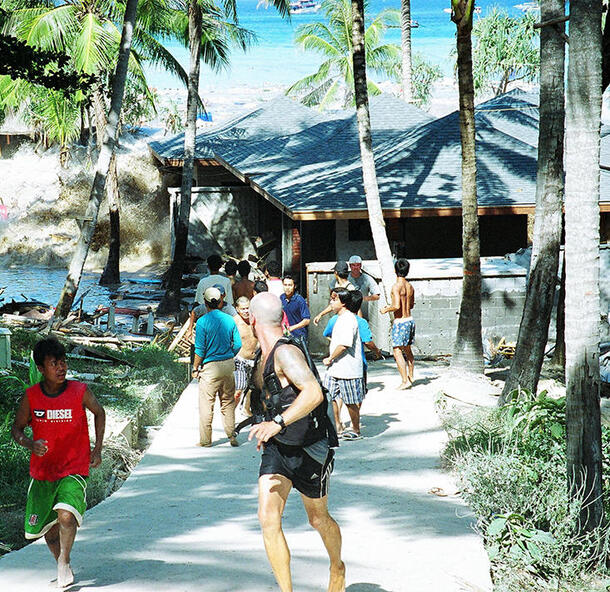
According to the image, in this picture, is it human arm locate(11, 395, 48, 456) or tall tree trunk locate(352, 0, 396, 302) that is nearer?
human arm locate(11, 395, 48, 456)

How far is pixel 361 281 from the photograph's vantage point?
14.3m

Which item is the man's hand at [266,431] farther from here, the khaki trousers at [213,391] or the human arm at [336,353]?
the khaki trousers at [213,391]

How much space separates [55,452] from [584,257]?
11.8 ft

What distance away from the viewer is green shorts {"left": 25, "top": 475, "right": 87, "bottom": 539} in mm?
5199

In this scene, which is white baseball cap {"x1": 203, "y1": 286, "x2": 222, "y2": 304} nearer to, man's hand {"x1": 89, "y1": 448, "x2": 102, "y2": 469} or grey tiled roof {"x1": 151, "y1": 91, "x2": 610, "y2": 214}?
→ man's hand {"x1": 89, "y1": 448, "x2": 102, "y2": 469}

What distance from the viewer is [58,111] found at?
910 inches

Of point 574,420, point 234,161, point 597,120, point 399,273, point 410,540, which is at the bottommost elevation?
point 410,540

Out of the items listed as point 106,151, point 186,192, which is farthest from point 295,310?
point 186,192

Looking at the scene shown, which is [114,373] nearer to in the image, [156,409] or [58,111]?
[156,409]

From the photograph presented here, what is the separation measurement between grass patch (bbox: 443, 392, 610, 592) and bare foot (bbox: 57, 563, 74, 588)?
2519 millimetres

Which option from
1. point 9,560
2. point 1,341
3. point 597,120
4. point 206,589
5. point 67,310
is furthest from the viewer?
point 67,310

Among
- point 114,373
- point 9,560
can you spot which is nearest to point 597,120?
point 9,560

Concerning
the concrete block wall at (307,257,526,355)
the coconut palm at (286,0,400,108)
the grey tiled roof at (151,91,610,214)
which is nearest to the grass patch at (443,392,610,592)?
the concrete block wall at (307,257,526,355)

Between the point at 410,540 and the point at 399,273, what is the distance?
5.95 metres
